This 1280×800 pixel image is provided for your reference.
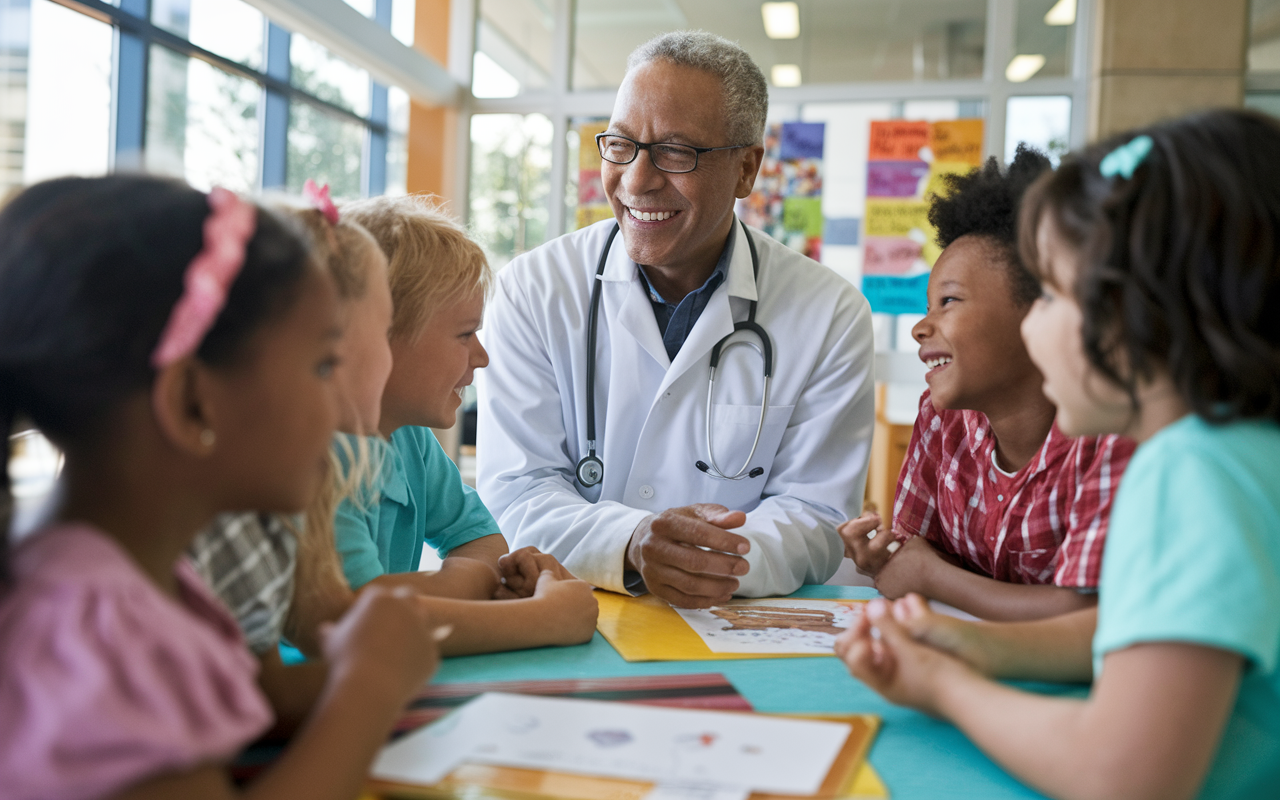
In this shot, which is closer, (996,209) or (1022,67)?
(996,209)

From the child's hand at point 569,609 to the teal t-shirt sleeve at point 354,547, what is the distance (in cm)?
22

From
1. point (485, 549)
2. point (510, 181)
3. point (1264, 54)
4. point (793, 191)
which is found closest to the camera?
point (485, 549)

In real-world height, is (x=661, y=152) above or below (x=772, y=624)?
above

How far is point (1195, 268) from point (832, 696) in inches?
21.4

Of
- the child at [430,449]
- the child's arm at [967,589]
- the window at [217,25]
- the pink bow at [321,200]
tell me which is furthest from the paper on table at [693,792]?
the window at [217,25]

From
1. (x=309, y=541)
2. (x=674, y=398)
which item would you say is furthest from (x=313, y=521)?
(x=674, y=398)

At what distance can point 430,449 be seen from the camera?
163 cm

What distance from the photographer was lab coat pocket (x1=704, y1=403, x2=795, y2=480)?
76.0 inches

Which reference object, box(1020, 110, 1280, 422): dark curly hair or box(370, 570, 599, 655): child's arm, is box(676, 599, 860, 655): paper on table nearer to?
box(370, 570, 599, 655): child's arm

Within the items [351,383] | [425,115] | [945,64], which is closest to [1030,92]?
[945,64]

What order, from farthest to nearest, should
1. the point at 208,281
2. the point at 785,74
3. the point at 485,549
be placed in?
the point at 785,74
the point at 485,549
the point at 208,281

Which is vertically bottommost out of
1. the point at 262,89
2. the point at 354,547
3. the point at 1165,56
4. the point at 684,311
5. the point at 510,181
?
the point at 354,547

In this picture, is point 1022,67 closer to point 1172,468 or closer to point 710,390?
point 710,390

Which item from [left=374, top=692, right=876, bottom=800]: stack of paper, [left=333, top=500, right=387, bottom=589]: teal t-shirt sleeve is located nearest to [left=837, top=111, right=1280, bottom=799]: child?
[left=374, top=692, right=876, bottom=800]: stack of paper
